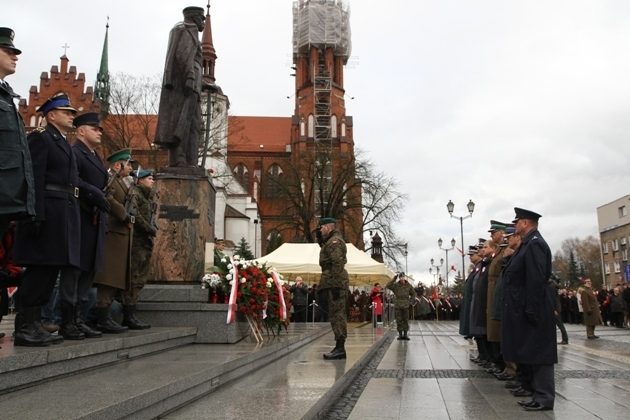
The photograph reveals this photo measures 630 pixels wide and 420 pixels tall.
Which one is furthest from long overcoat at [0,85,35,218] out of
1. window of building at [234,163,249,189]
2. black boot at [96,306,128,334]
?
window of building at [234,163,249,189]

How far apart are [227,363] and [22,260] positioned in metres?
2.02

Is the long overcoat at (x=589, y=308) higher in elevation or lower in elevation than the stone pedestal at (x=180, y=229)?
lower

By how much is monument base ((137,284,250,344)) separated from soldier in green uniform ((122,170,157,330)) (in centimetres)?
45

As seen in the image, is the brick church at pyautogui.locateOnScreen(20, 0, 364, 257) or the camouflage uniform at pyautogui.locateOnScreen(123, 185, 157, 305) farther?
the brick church at pyautogui.locateOnScreen(20, 0, 364, 257)

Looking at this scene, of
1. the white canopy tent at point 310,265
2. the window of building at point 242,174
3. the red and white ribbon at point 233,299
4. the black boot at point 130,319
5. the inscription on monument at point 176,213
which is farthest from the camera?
the window of building at point 242,174

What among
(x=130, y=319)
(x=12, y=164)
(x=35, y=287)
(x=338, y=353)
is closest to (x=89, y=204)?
(x=35, y=287)

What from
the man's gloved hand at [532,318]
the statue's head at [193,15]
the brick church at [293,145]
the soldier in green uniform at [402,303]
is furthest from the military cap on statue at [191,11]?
the brick church at [293,145]

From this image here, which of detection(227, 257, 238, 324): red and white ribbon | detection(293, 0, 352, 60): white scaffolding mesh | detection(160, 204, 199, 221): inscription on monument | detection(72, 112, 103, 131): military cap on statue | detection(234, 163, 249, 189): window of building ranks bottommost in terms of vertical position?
detection(227, 257, 238, 324): red and white ribbon

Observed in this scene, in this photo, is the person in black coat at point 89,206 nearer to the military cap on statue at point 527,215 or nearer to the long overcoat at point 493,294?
the military cap on statue at point 527,215

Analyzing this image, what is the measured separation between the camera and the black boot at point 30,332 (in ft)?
14.4

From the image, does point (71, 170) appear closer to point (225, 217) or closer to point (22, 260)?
point (22, 260)

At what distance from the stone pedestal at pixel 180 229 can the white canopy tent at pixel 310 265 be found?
A: 10724 mm

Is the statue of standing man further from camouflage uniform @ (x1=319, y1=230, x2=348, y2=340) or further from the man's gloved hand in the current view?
the man's gloved hand

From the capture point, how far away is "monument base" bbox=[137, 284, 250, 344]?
7.54 meters
